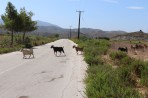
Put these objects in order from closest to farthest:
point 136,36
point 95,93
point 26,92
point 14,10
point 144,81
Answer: point 95,93 → point 26,92 → point 144,81 → point 14,10 → point 136,36

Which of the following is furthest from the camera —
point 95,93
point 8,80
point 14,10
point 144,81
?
point 14,10

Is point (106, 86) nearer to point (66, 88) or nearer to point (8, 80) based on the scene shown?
point (66, 88)

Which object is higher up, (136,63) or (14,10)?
(14,10)

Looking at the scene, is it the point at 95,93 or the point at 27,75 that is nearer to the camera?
the point at 95,93

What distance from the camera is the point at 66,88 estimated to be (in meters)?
12.5

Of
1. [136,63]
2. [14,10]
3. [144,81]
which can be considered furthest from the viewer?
[14,10]

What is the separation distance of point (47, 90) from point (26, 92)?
33.2 inches

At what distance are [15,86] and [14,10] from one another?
38.5 m

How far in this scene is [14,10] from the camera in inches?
1959

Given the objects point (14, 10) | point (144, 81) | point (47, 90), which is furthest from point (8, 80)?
point (14, 10)

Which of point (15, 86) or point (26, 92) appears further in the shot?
point (15, 86)

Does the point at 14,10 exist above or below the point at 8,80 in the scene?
above

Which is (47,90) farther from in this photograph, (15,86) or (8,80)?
(8,80)

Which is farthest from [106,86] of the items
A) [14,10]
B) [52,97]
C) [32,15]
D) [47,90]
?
[32,15]
